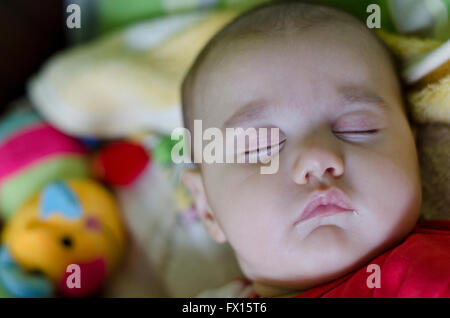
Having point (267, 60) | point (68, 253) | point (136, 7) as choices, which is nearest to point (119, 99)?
point (136, 7)

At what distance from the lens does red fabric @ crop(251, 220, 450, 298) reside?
68 centimetres

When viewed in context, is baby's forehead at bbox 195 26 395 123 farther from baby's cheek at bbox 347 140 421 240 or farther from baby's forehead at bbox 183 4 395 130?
baby's cheek at bbox 347 140 421 240

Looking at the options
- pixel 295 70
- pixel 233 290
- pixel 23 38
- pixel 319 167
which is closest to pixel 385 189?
pixel 319 167

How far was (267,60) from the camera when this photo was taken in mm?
845

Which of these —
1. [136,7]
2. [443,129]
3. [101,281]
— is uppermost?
[136,7]

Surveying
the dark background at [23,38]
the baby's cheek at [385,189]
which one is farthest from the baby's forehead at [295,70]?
the dark background at [23,38]

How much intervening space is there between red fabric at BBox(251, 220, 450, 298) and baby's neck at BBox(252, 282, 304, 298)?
0.04 meters

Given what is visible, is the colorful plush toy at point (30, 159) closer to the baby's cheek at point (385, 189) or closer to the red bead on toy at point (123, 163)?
the red bead on toy at point (123, 163)

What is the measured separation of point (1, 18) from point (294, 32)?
837mm

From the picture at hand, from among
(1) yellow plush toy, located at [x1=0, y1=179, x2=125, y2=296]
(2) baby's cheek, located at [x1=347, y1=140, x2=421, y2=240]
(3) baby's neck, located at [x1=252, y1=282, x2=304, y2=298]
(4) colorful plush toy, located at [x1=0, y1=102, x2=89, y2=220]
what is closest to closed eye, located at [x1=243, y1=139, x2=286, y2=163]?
(2) baby's cheek, located at [x1=347, y1=140, x2=421, y2=240]

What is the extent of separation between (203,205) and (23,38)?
0.71 metres

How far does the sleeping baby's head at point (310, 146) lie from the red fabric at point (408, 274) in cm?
2

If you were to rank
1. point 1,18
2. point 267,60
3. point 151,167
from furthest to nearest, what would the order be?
point 1,18
point 151,167
point 267,60

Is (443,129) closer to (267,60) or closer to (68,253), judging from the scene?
(267,60)
